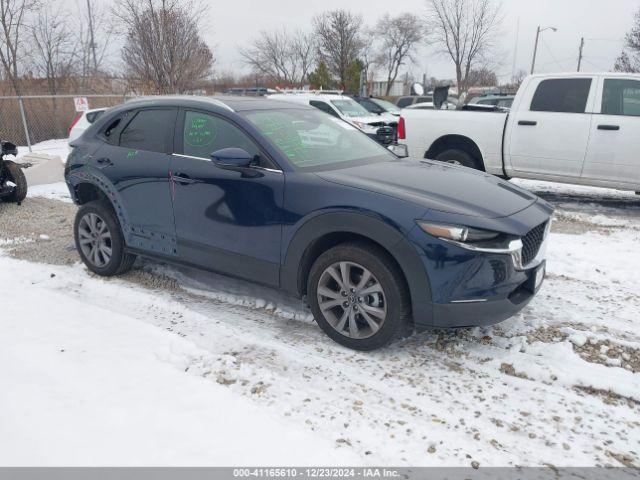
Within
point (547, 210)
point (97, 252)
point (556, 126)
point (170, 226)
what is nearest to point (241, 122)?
point (170, 226)

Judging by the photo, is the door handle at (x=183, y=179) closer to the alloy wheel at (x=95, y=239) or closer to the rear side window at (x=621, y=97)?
the alloy wheel at (x=95, y=239)

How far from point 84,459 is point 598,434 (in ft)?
8.57

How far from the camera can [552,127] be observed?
718 cm

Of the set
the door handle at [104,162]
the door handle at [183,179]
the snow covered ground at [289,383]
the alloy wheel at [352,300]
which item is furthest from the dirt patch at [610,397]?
the door handle at [104,162]

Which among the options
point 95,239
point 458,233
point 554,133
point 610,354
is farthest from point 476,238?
point 554,133

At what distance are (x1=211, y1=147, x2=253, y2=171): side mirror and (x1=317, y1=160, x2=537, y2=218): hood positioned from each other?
1.73 ft

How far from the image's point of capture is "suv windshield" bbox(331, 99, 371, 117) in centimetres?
1404

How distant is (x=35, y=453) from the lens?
2467 mm

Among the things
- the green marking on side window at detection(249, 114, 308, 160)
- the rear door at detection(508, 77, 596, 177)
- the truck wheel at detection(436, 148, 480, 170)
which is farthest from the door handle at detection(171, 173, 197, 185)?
the rear door at detection(508, 77, 596, 177)

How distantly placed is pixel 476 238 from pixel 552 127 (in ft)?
16.4

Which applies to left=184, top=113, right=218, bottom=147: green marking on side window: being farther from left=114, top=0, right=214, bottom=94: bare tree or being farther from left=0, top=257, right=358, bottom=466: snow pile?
left=114, top=0, right=214, bottom=94: bare tree

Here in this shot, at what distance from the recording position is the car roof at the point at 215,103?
4.09 meters

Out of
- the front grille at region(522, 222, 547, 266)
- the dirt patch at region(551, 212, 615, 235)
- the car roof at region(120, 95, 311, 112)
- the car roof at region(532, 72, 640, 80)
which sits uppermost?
the car roof at region(532, 72, 640, 80)

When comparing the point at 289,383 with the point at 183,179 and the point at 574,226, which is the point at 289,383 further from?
the point at 574,226
